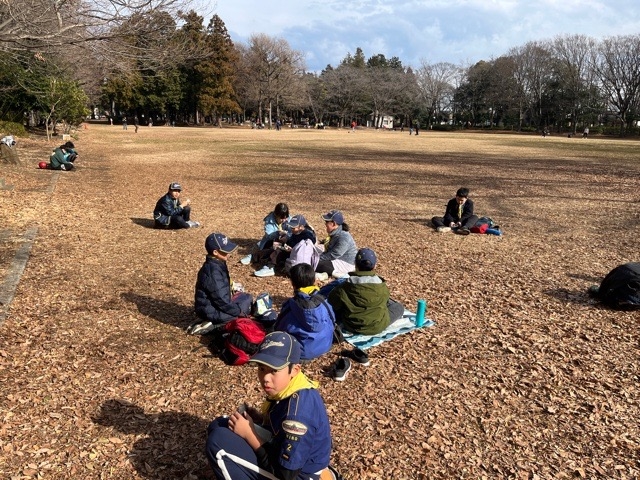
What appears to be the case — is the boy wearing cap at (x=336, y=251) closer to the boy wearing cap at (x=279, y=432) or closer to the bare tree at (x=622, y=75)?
the boy wearing cap at (x=279, y=432)

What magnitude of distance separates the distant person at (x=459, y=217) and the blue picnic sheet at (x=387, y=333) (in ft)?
15.5

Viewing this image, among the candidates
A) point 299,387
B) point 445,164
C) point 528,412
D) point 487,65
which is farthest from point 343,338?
point 487,65

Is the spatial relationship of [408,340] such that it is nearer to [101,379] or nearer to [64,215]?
[101,379]

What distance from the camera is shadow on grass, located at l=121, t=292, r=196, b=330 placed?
18.3 ft

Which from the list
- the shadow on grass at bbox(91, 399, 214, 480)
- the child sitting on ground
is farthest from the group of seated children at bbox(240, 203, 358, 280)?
the shadow on grass at bbox(91, 399, 214, 480)

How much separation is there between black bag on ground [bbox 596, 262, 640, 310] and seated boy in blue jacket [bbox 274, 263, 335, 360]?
4.11 meters

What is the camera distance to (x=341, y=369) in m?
4.46

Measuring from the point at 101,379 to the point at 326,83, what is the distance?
8471 cm

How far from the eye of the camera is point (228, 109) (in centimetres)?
6594

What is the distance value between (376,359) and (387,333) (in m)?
0.55

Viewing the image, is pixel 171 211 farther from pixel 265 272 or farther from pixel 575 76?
pixel 575 76

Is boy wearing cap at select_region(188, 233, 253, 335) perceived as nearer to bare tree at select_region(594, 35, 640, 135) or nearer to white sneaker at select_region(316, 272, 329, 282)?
white sneaker at select_region(316, 272, 329, 282)

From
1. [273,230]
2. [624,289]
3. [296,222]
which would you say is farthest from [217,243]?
[624,289]

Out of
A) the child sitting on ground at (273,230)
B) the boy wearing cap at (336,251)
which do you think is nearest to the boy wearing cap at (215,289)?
the boy wearing cap at (336,251)
